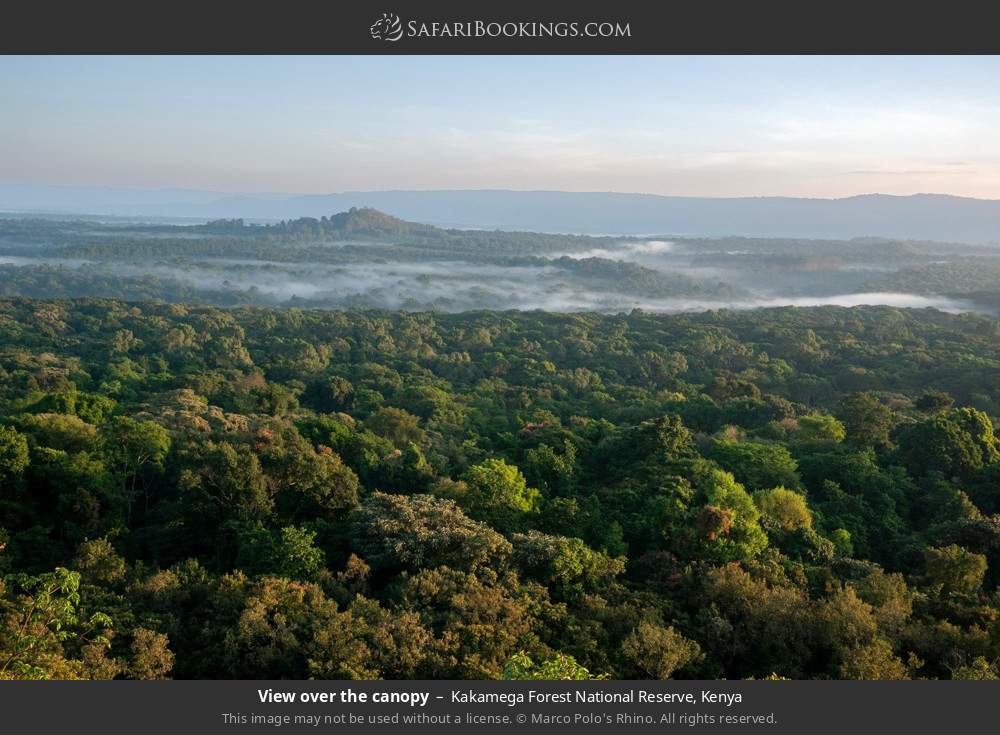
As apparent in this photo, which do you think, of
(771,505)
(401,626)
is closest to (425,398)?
(771,505)

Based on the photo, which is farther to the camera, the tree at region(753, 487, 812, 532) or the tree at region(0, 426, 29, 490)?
the tree at region(753, 487, 812, 532)

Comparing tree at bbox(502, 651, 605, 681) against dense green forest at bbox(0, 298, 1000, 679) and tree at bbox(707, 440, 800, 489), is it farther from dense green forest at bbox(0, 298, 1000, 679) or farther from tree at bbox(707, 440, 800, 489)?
tree at bbox(707, 440, 800, 489)

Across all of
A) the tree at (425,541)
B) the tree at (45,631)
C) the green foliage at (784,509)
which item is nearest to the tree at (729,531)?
the green foliage at (784,509)

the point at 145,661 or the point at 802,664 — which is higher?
the point at 145,661

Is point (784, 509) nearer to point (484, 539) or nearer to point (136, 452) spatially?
point (484, 539)

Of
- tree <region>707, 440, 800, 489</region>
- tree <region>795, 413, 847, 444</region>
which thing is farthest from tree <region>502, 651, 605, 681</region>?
tree <region>795, 413, 847, 444</region>

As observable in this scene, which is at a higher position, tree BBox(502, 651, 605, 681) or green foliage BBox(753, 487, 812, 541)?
tree BBox(502, 651, 605, 681)

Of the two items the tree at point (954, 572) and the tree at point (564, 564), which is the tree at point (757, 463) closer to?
the tree at point (954, 572)
